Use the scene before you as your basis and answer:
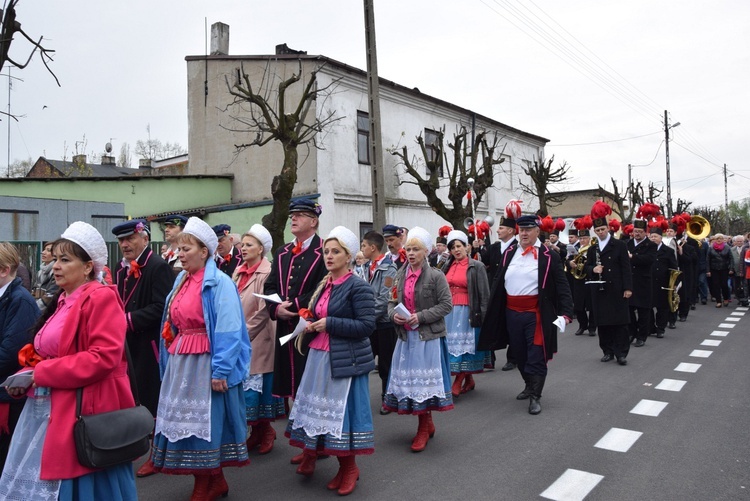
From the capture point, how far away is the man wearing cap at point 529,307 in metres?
6.77

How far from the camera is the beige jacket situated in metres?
5.45

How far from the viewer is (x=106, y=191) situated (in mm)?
20281

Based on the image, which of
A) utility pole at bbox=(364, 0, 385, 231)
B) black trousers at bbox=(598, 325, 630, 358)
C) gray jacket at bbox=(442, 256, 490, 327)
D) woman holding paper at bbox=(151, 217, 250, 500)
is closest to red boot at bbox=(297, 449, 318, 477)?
woman holding paper at bbox=(151, 217, 250, 500)

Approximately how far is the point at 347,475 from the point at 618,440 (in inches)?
108

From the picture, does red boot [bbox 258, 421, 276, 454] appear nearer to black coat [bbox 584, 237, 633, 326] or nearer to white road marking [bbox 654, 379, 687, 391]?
white road marking [bbox 654, 379, 687, 391]

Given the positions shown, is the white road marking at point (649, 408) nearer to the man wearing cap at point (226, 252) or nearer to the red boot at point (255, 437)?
the red boot at point (255, 437)

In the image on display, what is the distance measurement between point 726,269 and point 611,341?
10708 millimetres

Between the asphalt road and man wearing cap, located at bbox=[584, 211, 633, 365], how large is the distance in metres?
0.86

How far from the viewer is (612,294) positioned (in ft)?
30.1

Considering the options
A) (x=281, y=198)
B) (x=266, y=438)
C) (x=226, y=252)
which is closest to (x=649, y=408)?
(x=266, y=438)

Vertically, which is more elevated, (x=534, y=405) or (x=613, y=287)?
(x=613, y=287)

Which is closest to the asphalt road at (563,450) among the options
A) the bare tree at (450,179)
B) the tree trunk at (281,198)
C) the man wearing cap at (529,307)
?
the man wearing cap at (529,307)

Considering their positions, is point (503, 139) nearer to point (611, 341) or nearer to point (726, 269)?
point (726, 269)

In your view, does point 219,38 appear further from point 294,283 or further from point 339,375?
point 339,375
